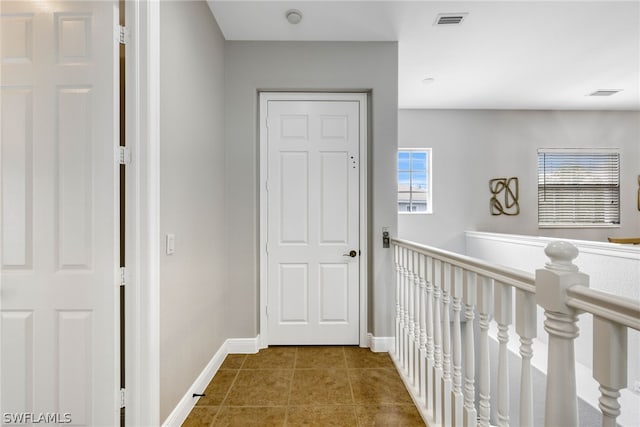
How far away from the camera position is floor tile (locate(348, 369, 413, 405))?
2.02 m

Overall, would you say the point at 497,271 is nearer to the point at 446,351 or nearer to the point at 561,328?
the point at 561,328

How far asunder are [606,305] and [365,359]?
7.15 feet

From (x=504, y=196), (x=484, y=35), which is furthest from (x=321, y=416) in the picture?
(x=504, y=196)

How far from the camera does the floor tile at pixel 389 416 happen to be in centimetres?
179

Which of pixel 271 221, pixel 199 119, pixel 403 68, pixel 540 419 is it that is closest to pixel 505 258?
pixel 540 419

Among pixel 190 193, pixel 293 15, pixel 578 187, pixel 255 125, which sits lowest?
pixel 190 193

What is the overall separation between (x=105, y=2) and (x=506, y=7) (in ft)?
8.57

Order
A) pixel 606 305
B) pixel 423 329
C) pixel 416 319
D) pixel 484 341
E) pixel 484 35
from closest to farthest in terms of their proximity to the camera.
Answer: pixel 606 305
pixel 484 341
pixel 423 329
pixel 416 319
pixel 484 35

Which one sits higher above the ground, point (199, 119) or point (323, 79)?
point (323, 79)

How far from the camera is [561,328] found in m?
0.81

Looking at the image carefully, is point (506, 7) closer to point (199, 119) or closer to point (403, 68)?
point (403, 68)

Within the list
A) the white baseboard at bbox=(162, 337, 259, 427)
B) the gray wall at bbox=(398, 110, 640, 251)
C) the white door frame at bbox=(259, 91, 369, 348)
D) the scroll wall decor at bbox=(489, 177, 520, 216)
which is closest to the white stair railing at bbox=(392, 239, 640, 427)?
the white door frame at bbox=(259, 91, 369, 348)

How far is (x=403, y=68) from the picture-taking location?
11.1 ft

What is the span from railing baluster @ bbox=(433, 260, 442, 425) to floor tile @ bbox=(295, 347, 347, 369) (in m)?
0.92
